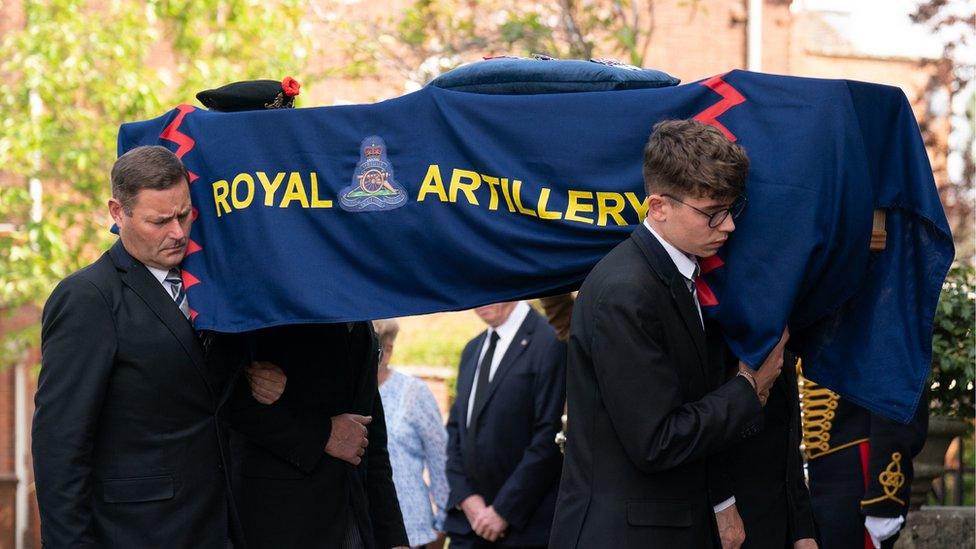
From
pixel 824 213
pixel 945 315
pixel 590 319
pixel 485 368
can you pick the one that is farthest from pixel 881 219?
pixel 485 368

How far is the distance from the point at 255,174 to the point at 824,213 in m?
1.84

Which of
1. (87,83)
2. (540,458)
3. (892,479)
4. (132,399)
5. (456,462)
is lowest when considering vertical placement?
(456,462)

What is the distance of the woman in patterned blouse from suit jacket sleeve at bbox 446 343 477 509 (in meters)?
0.10

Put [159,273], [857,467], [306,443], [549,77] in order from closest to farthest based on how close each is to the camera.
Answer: [549,77]
[159,273]
[306,443]
[857,467]

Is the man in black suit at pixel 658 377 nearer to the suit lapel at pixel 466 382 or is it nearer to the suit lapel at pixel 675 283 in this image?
the suit lapel at pixel 675 283

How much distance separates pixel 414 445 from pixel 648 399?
147 inches

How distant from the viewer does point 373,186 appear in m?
4.29

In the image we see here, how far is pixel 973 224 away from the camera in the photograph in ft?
48.0

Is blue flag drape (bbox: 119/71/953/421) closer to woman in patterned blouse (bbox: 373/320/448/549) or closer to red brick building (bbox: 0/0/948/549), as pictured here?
woman in patterned blouse (bbox: 373/320/448/549)

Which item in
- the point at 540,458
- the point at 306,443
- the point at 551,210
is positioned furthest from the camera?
the point at 540,458

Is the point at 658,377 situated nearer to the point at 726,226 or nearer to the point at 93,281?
the point at 726,226

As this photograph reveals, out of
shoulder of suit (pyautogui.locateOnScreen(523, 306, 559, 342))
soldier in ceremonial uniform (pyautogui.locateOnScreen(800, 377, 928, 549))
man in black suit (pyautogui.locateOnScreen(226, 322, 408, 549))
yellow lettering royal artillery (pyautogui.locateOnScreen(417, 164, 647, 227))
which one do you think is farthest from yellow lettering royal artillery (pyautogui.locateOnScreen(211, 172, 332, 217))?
shoulder of suit (pyautogui.locateOnScreen(523, 306, 559, 342))

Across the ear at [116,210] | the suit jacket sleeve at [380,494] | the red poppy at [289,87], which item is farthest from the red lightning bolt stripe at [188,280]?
the suit jacket sleeve at [380,494]

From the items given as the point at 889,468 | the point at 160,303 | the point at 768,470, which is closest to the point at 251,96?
the point at 160,303
